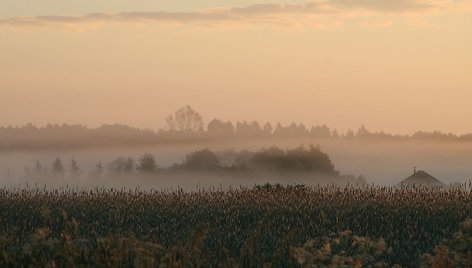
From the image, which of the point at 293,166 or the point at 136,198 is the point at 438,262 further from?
the point at 293,166

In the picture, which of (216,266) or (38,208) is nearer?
(216,266)

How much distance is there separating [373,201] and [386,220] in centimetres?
180

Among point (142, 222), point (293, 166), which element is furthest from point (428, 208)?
point (293, 166)

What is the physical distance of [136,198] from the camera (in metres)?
22.5

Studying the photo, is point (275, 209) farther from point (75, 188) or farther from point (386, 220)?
point (75, 188)

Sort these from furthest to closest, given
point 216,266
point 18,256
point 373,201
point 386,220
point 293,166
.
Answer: point 293,166 < point 373,201 < point 386,220 < point 216,266 < point 18,256

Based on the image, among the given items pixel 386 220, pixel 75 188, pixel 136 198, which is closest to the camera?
pixel 386 220

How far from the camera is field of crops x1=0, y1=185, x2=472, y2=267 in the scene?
51.0ft

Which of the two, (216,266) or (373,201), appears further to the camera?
(373,201)

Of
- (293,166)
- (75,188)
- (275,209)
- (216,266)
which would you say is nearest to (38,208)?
(75,188)

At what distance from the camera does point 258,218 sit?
64.2ft

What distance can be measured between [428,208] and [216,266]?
7.95m

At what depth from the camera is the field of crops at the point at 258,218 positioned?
51.0ft

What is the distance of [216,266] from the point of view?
43.7 ft
